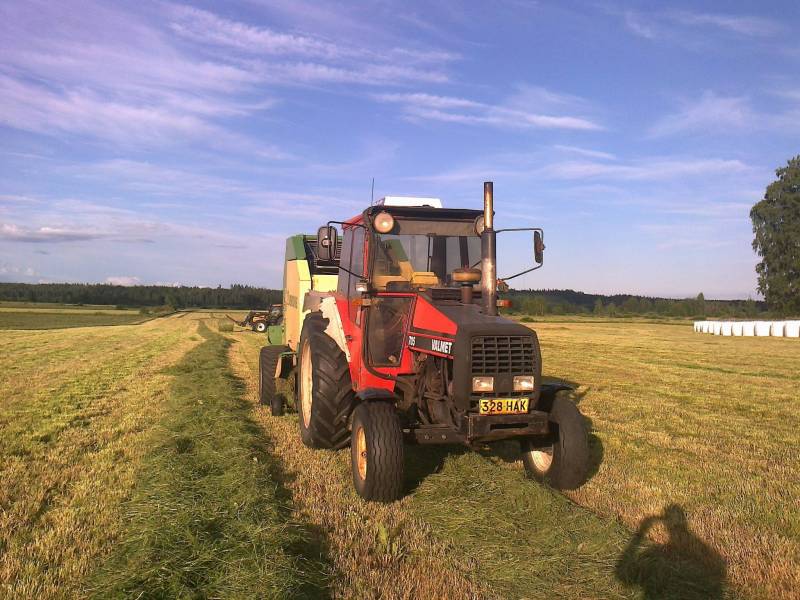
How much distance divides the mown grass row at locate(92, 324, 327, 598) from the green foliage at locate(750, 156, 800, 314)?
180ft

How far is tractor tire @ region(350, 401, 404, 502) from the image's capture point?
187 inches

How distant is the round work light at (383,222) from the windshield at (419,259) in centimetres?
14

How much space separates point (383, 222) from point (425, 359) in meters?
1.36

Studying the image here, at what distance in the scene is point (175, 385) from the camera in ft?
35.8

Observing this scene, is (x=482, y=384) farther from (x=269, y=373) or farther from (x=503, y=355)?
(x=269, y=373)

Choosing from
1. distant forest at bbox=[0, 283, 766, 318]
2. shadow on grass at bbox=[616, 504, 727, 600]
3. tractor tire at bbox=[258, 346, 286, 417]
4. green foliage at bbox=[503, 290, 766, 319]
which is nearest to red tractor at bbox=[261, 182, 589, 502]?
shadow on grass at bbox=[616, 504, 727, 600]

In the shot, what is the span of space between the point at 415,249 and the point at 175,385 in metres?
6.95

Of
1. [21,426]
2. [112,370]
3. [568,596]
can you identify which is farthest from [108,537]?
[112,370]

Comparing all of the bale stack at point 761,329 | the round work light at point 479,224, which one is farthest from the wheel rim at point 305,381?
the bale stack at point 761,329

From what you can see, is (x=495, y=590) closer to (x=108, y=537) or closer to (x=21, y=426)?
(x=108, y=537)

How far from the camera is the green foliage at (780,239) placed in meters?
49.6

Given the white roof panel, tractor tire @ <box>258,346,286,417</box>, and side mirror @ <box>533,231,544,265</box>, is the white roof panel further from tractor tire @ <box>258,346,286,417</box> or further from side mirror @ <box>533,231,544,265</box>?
tractor tire @ <box>258,346,286,417</box>

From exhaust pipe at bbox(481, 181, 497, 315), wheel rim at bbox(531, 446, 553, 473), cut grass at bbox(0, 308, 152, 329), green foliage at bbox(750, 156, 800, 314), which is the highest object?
green foliage at bbox(750, 156, 800, 314)

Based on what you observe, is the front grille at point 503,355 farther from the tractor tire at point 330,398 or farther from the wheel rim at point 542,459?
the tractor tire at point 330,398
